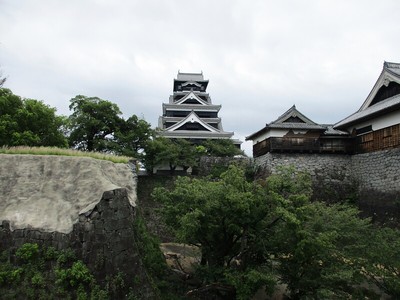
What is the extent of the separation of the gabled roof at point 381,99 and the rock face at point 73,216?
12812mm

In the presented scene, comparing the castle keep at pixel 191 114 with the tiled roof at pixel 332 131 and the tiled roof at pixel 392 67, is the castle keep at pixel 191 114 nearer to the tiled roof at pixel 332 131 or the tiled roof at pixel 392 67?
the tiled roof at pixel 332 131

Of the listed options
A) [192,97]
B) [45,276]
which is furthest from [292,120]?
[192,97]

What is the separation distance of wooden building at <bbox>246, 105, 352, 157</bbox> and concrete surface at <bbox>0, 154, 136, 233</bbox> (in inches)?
416

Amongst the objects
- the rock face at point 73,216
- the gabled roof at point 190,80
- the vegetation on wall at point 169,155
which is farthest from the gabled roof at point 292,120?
the gabled roof at point 190,80

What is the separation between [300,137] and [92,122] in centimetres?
1183

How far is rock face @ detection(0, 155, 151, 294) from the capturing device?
837cm

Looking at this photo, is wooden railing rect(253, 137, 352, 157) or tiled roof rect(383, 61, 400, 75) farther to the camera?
wooden railing rect(253, 137, 352, 157)

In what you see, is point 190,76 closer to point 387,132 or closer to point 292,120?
point 292,120

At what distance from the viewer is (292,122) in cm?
1991

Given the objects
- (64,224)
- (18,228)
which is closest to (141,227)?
(64,224)

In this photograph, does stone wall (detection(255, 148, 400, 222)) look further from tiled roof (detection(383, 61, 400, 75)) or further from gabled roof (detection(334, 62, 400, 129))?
tiled roof (detection(383, 61, 400, 75))

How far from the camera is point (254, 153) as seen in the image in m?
21.1

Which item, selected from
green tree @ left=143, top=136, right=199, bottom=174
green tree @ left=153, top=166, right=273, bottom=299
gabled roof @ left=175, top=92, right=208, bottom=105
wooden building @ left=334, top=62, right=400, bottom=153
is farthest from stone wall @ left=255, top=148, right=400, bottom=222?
gabled roof @ left=175, top=92, right=208, bottom=105

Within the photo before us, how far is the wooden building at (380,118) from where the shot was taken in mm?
15406
